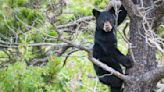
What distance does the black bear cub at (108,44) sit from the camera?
191 inches

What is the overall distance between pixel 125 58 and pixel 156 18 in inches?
27.9

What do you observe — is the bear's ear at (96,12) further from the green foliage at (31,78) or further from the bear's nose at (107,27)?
the green foliage at (31,78)

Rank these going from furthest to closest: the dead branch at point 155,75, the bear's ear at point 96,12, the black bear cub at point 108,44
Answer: the bear's ear at point 96,12
the black bear cub at point 108,44
the dead branch at point 155,75

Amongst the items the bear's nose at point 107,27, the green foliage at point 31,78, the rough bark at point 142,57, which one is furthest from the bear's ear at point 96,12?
the green foliage at point 31,78

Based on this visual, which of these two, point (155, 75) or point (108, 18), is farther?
point (108, 18)

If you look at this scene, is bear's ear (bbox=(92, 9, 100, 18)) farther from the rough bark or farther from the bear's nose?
the rough bark

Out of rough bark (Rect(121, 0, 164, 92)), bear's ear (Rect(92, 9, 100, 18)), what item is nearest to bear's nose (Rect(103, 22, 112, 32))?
bear's ear (Rect(92, 9, 100, 18))

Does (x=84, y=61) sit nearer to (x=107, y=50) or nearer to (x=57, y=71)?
(x=107, y=50)

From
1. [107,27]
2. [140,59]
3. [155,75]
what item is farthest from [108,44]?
[155,75]

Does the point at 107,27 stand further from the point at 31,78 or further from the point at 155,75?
the point at 31,78

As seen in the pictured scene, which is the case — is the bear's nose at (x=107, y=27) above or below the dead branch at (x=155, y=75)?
above

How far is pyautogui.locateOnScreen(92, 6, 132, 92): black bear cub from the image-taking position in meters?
4.84

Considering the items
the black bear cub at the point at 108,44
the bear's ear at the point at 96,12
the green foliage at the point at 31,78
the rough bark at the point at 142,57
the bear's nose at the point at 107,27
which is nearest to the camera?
the green foliage at the point at 31,78

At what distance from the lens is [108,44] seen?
196 inches
